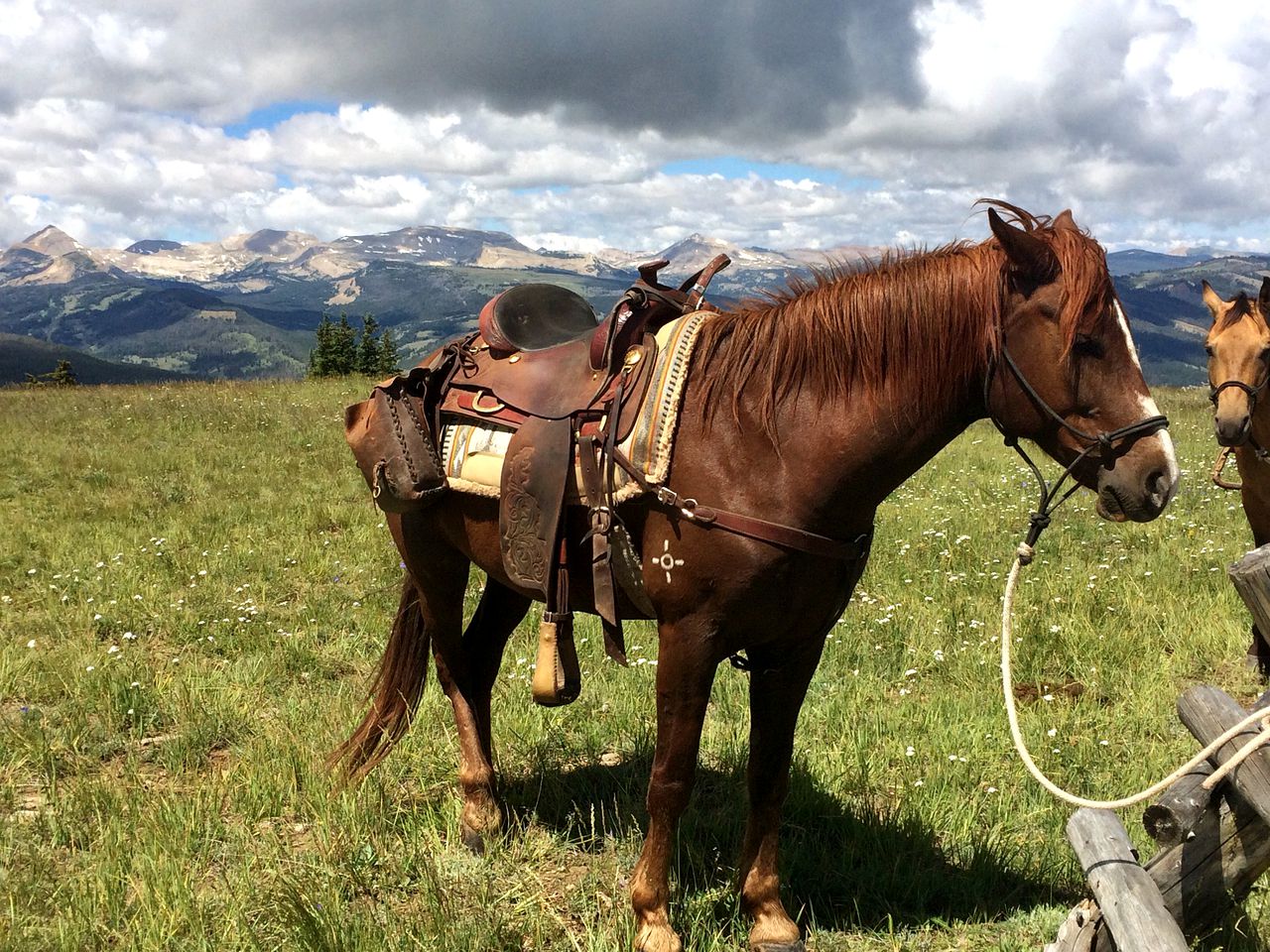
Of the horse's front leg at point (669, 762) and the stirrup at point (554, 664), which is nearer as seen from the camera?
the horse's front leg at point (669, 762)

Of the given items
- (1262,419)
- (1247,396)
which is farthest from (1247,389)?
(1262,419)

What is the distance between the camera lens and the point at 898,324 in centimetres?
262

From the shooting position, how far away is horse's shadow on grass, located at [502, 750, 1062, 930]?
3.38m

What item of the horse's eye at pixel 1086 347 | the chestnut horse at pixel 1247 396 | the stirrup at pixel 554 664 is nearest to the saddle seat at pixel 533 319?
the stirrup at pixel 554 664

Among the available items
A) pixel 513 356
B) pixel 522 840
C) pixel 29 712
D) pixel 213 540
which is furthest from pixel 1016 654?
pixel 213 540

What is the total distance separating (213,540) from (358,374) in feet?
46.8

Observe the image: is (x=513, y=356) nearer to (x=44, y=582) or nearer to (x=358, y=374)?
(x=44, y=582)

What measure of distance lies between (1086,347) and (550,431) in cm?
185

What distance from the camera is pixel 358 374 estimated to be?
21641 mm

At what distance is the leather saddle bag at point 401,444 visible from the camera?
144 inches

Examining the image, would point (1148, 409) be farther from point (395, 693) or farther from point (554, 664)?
point (395, 693)

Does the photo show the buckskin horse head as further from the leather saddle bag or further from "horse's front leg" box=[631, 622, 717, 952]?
the leather saddle bag

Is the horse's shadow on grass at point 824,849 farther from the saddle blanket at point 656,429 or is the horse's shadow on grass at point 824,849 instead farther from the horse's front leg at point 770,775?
the saddle blanket at point 656,429

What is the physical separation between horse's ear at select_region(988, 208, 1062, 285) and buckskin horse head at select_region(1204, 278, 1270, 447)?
392 centimetres
